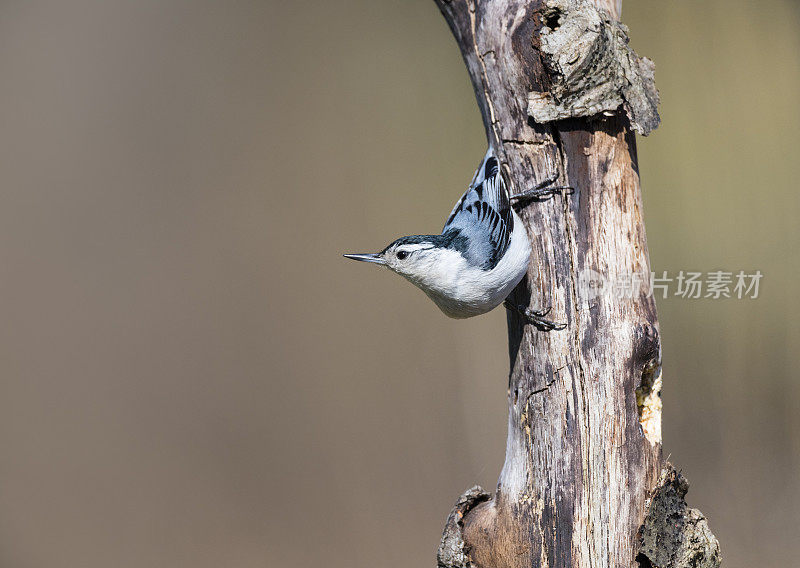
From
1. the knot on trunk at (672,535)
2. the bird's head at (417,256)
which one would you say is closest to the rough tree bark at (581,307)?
the knot on trunk at (672,535)

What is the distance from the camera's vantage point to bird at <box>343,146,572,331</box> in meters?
1.26

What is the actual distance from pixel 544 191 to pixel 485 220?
0.14 metres

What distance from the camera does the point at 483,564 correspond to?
1.39 meters

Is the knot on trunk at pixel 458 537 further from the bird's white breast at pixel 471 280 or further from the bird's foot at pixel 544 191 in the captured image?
the bird's foot at pixel 544 191

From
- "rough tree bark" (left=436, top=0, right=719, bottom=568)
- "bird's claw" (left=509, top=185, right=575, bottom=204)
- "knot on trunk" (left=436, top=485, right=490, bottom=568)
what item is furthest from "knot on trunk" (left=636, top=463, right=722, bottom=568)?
"bird's claw" (left=509, top=185, right=575, bottom=204)

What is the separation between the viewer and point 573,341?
51.9 inches

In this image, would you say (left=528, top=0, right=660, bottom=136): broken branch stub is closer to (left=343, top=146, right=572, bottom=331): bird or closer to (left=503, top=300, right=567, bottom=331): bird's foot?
(left=343, top=146, right=572, bottom=331): bird

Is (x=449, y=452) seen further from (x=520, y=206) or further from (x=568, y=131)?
(x=568, y=131)

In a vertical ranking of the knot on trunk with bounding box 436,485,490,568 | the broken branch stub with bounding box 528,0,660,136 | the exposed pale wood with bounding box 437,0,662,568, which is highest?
the broken branch stub with bounding box 528,0,660,136

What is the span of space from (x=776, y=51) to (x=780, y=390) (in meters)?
1.34

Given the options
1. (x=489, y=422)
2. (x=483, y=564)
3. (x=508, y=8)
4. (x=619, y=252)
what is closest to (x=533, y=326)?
(x=619, y=252)

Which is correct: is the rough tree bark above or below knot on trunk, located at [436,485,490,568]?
above

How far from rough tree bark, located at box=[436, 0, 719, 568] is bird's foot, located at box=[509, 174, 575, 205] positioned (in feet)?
0.04

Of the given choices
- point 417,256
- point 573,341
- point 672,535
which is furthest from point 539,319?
point 672,535
